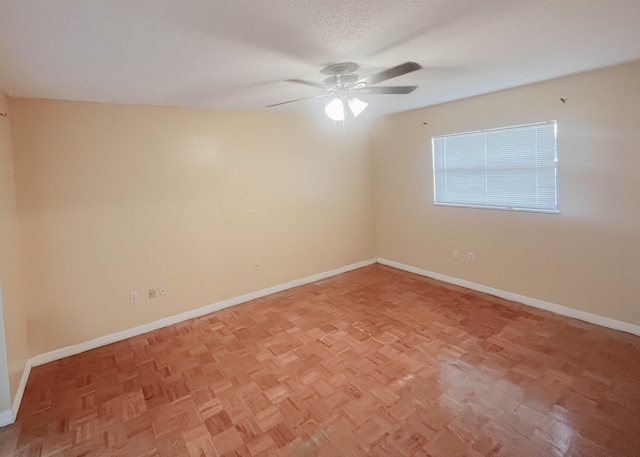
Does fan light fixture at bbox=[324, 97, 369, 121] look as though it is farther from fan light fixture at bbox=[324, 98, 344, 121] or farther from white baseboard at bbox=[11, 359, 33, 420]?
white baseboard at bbox=[11, 359, 33, 420]

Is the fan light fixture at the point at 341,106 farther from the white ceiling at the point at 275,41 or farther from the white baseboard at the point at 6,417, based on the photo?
the white baseboard at the point at 6,417

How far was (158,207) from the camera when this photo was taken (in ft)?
11.1

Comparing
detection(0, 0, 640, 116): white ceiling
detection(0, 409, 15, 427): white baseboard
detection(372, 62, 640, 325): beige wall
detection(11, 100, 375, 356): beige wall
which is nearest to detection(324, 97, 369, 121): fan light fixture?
detection(0, 0, 640, 116): white ceiling

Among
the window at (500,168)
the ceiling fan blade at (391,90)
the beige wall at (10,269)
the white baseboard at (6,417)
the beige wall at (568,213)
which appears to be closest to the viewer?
the white baseboard at (6,417)

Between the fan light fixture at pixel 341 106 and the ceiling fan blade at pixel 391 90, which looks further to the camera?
the fan light fixture at pixel 341 106

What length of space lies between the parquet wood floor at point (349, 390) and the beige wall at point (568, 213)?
1.32ft

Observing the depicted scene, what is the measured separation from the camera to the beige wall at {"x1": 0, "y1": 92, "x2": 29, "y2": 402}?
2.25m

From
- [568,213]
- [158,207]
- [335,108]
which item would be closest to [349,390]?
[335,108]

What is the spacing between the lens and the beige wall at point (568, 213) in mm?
2826

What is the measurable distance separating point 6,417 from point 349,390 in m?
2.27

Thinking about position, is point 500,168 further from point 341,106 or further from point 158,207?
point 158,207

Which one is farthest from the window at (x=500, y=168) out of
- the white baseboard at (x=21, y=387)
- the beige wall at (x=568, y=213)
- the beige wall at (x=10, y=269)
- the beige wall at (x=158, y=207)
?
the white baseboard at (x=21, y=387)

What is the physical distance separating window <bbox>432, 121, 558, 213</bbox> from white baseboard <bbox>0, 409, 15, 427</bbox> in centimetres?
453

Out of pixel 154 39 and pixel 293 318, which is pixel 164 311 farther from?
pixel 154 39
